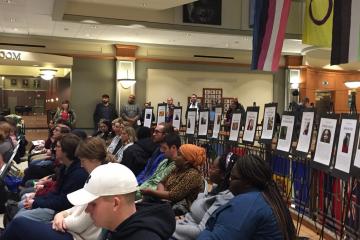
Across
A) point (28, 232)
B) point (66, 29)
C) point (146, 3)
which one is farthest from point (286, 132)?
point (66, 29)

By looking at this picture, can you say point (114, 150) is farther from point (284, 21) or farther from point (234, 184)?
point (234, 184)

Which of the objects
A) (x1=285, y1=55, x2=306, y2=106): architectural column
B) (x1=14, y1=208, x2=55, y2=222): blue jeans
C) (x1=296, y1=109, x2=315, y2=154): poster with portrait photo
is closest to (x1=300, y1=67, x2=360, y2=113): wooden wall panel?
(x1=285, y1=55, x2=306, y2=106): architectural column

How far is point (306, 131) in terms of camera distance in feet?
11.0

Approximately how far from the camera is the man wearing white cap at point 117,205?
5.37 ft

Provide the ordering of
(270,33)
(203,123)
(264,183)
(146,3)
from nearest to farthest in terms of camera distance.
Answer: (264,183)
(270,33)
(203,123)
(146,3)

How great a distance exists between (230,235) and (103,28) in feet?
31.4

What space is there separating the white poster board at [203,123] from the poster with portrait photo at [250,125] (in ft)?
5.87

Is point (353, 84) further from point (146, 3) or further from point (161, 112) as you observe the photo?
point (161, 112)

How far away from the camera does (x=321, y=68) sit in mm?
15617

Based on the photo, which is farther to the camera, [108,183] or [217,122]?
[217,122]

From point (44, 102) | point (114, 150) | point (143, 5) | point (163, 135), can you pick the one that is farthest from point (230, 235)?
point (44, 102)

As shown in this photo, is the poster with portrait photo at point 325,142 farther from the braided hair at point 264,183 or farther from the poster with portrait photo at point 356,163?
the braided hair at point 264,183

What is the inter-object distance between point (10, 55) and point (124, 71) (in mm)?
3348

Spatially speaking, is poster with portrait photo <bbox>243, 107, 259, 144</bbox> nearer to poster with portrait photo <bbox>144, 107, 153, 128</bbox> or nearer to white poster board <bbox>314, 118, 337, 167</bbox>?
white poster board <bbox>314, 118, 337, 167</bbox>
